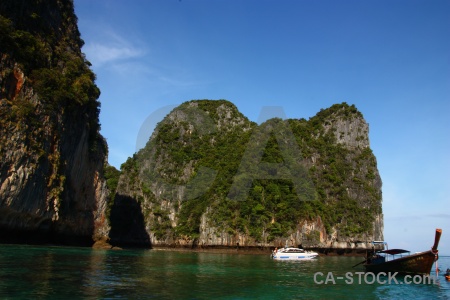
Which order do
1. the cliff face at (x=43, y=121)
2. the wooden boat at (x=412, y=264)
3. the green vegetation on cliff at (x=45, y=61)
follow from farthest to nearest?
the green vegetation on cliff at (x=45, y=61)
the cliff face at (x=43, y=121)
the wooden boat at (x=412, y=264)

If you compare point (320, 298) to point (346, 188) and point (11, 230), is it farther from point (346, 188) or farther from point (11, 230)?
point (346, 188)

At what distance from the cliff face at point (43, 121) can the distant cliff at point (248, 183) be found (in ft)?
87.4

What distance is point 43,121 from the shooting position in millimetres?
31250

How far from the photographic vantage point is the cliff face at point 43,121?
27734 millimetres

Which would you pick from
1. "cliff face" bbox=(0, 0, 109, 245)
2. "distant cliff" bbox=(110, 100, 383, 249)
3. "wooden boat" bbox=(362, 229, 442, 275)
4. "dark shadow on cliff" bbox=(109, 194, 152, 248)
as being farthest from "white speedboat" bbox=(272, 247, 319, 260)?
"dark shadow on cliff" bbox=(109, 194, 152, 248)

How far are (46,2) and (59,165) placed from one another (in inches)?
640

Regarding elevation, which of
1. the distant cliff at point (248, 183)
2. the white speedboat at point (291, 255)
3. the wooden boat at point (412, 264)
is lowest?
the white speedboat at point (291, 255)

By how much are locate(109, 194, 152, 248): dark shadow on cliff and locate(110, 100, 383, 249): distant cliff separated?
231 mm

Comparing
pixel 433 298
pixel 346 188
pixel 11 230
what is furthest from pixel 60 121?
pixel 346 188

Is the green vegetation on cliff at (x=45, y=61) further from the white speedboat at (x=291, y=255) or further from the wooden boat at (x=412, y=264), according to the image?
the wooden boat at (x=412, y=264)

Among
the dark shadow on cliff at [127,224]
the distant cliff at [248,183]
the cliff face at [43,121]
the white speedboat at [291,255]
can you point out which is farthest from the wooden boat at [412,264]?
the dark shadow on cliff at [127,224]

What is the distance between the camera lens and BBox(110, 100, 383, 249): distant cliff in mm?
59719

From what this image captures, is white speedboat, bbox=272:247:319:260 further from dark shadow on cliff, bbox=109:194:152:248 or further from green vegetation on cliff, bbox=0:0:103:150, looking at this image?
dark shadow on cliff, bbox=109:194:152:248

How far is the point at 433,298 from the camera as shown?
14750 mm
